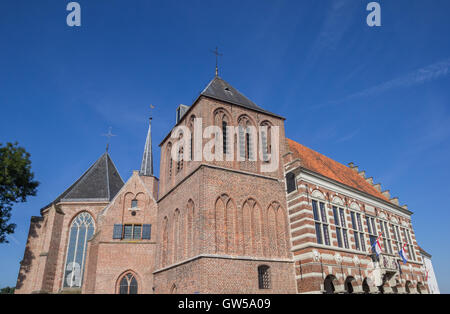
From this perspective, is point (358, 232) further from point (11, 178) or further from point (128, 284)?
point (11, 178)

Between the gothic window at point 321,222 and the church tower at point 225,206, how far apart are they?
6.18 ft

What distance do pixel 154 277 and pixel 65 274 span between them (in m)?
7.87

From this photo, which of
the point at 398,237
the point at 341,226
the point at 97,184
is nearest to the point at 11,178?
the point at 97,184

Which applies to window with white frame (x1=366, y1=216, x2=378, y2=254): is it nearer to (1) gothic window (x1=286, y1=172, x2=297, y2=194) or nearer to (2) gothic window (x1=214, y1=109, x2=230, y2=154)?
(1) gothic window (x1=286, y1=172, x2=297, y2=194)

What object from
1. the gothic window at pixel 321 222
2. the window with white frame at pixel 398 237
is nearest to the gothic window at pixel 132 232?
the gothic window at pixel 321 222

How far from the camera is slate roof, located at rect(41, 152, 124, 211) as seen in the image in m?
27.7

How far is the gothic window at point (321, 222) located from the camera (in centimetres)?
1977

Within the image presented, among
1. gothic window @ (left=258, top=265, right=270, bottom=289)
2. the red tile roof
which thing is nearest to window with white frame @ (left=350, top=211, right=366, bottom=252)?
the red tile roof

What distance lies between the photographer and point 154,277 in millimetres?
22047

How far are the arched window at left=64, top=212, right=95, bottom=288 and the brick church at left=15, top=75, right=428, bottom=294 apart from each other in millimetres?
75
